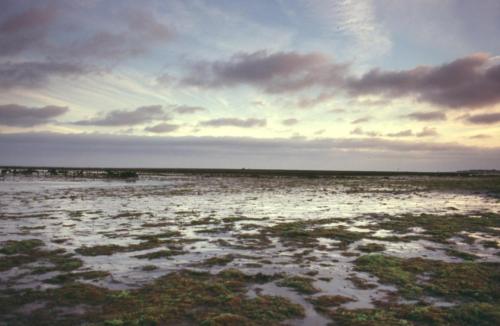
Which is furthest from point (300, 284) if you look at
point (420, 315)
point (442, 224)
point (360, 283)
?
point (442, 224)

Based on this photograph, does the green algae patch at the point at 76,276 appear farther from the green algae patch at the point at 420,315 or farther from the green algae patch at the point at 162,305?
the green algae patch at the point at 420,315

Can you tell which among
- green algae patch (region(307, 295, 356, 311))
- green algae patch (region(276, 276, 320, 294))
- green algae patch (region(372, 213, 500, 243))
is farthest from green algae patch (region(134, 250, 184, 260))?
green algae patch (region(372, 213, 500, 243))

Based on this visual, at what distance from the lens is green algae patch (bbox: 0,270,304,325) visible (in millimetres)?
9297

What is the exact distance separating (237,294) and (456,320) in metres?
6.06

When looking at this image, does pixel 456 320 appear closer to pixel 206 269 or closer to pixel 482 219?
pixel 206 269

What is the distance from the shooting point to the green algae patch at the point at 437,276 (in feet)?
37.9

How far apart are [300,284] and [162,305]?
182 inches

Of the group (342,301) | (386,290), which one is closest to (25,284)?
(342,301)

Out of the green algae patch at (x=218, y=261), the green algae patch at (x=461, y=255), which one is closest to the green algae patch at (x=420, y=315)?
the green algae patch at (x=218, y=261)

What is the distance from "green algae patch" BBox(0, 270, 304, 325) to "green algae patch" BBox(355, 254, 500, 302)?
4.62 m

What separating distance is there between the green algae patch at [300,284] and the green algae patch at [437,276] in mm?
2725

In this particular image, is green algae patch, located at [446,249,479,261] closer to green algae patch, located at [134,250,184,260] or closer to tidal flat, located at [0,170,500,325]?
tidal flat, located at [0,170,500,325]

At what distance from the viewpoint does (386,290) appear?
1190 centimetres

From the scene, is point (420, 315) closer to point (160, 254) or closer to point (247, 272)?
point (247, 272)
